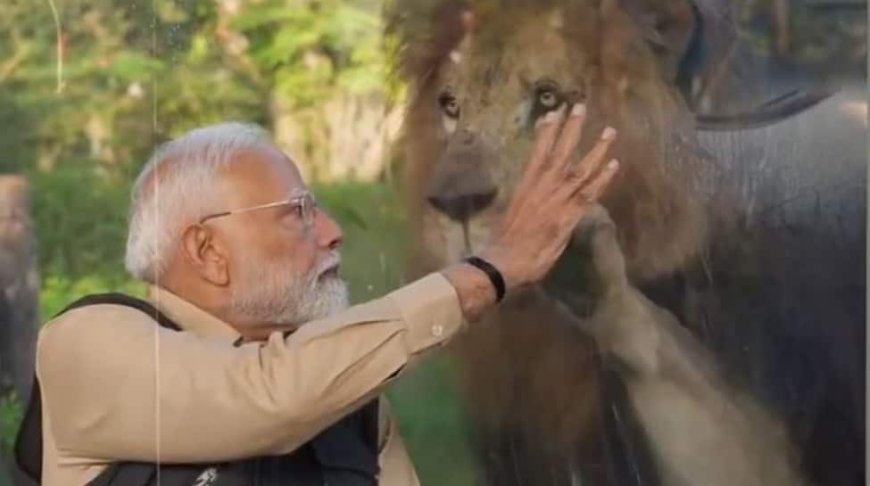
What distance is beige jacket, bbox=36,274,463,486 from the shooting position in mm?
2074

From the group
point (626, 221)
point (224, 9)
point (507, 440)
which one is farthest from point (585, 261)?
point (224, 9)

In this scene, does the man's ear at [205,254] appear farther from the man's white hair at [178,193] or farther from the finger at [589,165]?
the finger at [589,165]

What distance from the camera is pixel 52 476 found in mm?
2260

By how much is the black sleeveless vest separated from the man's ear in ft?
0.25

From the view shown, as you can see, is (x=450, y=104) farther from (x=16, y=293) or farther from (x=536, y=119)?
(x=16, y=293)

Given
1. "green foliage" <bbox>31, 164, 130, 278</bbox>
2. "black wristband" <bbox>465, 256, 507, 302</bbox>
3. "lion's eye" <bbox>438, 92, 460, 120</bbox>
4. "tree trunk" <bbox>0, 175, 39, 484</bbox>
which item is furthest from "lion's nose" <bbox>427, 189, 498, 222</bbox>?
"black wristband" <bbox>465, 256, 507, 302</bbox>

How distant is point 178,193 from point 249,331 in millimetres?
186

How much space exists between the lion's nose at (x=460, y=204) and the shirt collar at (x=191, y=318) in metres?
0.87

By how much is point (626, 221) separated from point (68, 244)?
3.00 feet

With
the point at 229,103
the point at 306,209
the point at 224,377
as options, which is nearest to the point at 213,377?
the point at 224,377

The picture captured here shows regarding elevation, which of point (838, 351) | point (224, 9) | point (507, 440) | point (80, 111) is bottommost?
point (507, 440)

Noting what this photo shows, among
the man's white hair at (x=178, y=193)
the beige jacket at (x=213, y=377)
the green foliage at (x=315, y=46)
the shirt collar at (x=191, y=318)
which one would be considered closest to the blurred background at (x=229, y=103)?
the green foliage at (x=315, y=46)

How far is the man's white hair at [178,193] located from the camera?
2281 mm

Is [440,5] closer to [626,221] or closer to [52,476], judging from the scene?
[626,221]
